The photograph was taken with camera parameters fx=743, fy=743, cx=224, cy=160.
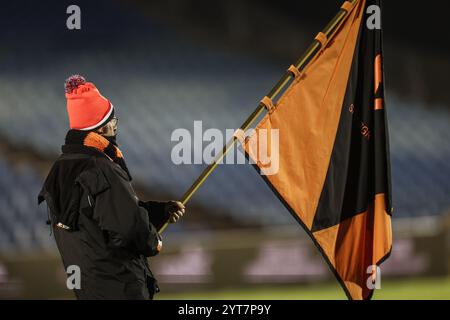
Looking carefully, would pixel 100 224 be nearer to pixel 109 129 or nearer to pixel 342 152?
pixel 109 129

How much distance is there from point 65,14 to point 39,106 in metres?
1.21

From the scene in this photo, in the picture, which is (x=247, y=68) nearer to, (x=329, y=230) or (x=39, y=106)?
(x=39, y=106)

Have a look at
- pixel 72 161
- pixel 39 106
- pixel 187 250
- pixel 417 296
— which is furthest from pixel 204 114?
pixel 72 161

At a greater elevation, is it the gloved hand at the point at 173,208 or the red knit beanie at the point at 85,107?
the red knit beanie at the point at 85,107

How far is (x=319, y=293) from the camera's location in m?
6.43

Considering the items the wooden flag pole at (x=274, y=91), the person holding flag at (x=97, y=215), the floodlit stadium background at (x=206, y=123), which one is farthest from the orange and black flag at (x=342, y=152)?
the floodlit stadium background at (x=206, y=123)

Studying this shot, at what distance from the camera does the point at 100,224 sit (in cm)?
263

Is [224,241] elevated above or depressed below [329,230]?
below

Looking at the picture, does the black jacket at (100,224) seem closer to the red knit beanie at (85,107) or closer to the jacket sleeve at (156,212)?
the red knit beanie at (85,107)

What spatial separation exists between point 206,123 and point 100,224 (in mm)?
6166

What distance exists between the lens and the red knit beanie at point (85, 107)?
112 inches

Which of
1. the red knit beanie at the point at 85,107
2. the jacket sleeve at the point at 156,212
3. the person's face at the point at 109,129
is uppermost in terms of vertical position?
the red knit beanie at the point at 85,107

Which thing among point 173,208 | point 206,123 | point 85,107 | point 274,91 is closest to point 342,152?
point 274,91

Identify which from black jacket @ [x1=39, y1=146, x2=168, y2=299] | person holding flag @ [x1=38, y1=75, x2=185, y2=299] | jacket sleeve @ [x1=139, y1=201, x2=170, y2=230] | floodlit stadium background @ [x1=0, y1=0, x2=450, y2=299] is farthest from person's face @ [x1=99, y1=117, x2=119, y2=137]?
floodlit stadium background @ [x1=0, y1=0, x2=450, y2=299]
